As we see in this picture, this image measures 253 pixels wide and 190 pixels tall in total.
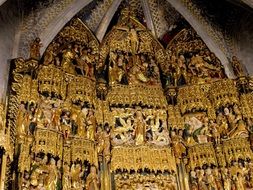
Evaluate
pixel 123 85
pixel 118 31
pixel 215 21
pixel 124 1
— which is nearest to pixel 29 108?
pixel 123 85

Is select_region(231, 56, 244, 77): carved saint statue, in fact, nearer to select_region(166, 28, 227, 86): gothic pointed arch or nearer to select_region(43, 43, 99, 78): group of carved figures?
select_region(166, 28, 227, 86): gothic pointed arch

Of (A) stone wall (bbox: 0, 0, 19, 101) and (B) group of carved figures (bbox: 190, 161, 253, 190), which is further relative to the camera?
(A) stone wall (bbox: 0, 0, 19, 101)

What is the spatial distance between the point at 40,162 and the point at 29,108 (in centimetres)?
111

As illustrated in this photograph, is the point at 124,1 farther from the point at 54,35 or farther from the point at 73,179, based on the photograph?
the point at 73,179

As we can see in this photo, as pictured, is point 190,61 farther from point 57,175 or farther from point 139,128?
point 57,175

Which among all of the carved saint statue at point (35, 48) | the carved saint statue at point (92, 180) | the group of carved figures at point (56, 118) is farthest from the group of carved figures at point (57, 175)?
the carved saint statue at point (35, 48)

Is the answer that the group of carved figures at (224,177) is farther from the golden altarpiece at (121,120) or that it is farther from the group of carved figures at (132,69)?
the group of carved figures at (132,69)

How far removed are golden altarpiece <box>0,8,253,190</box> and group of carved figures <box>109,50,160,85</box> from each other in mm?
23

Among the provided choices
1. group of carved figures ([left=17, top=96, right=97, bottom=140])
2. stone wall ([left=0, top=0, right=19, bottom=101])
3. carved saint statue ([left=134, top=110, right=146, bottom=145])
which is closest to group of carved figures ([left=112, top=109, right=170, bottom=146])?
carved saint statue ([left=134, top=110, right=146, bottom=145])

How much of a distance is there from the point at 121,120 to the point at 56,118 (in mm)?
1424

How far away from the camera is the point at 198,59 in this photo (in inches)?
426

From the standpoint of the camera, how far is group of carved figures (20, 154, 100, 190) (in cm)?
784

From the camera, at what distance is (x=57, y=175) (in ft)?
26.8

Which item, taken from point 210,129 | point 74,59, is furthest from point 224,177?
point 74,59
